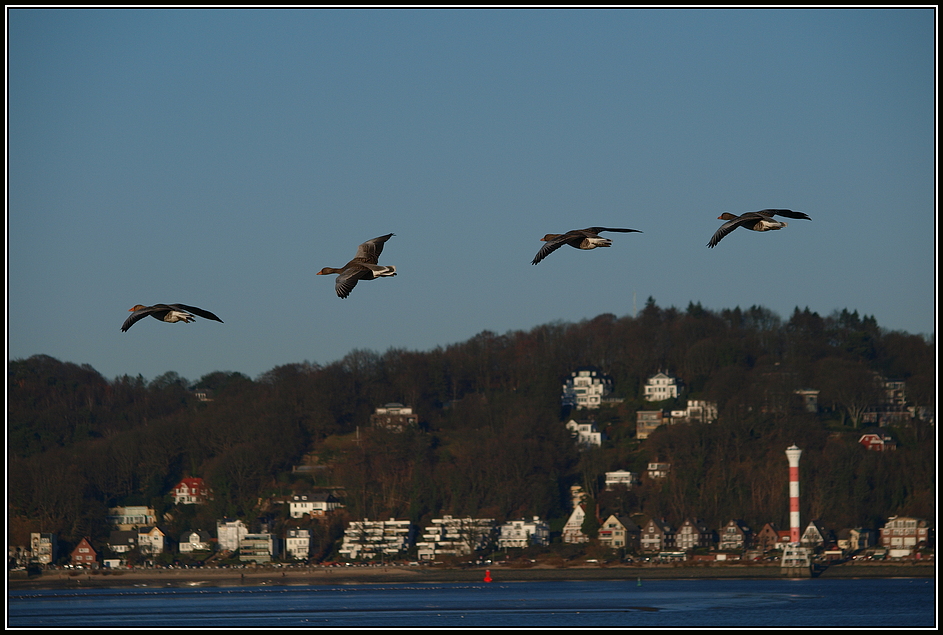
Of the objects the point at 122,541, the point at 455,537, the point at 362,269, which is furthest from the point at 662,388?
the point at 362,269

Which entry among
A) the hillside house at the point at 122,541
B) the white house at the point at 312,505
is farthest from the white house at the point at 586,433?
the hillside house at the point at 122,541

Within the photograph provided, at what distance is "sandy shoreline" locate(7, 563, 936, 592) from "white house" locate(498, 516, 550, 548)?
3112mm

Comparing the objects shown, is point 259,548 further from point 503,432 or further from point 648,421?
point 648,421

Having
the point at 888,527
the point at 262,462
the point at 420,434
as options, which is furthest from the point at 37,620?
the point at 888,527

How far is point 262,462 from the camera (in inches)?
4825

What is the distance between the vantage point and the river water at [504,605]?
237 ft

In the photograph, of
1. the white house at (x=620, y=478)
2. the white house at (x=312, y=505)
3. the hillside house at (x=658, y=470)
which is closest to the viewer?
the white house at (x=312, y=505)

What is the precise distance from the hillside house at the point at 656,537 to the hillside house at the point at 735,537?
150 inches

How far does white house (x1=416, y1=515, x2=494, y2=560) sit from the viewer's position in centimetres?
10881

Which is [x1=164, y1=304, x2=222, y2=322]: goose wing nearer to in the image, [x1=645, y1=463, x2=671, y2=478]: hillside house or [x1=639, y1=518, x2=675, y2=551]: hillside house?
[x1=639, y1=518, x2=675, y2=551]: hillside house

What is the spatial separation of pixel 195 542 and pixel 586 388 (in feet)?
139

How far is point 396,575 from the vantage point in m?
106

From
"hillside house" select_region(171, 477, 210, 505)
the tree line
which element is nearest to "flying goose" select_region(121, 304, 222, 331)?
the tree line

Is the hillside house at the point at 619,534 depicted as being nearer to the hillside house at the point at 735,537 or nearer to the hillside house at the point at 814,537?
the hillside house at the point at 735,537
